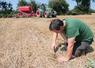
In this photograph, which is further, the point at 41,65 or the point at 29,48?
the point at 29,48

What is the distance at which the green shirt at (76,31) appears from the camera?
5.84 m

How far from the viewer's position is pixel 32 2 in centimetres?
3562

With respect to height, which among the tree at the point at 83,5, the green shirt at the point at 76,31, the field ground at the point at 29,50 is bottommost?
the tree at the point at 83,5

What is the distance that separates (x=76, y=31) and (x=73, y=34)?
0.32ft

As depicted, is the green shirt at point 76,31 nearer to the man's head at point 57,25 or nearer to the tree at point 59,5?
the man's head at point 57,25

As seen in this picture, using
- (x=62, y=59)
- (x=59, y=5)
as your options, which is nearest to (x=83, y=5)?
(x=59, y=5)

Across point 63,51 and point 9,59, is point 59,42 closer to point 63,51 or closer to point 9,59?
point 63,51

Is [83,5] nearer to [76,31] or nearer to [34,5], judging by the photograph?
[34,5]

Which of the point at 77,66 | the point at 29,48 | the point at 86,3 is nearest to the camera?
the point at 77,66

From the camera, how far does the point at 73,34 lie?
5.81 meters

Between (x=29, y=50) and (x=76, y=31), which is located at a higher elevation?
(x=76, y=31)

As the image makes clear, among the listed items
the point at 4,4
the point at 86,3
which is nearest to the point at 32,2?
the point at 86,3

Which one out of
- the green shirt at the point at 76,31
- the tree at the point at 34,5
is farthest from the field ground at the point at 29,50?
the tree at the point at 34,5

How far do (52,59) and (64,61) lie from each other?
0.35m
